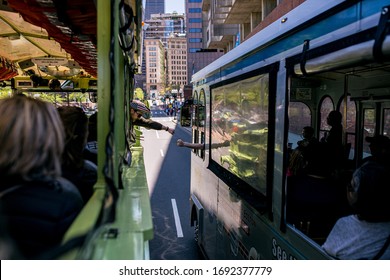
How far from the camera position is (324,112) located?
707 centimetres

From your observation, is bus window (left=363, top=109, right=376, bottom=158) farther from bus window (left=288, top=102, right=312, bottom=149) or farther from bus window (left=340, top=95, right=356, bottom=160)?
bus window (left=288, top=102, right=312, bottom=149)

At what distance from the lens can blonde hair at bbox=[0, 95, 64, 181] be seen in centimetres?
158

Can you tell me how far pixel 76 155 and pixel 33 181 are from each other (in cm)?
75

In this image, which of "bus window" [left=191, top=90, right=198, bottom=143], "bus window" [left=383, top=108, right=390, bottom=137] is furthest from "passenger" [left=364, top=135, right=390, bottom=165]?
"bus window" [left=191, top=90, right=198, bottom=143]

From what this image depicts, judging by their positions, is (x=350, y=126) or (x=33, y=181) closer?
(x=33, y=181)

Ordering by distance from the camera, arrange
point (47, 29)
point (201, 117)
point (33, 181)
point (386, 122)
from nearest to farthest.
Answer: point (33, 181) < point (47, 29) < point (386, 122) < point (201, 117)

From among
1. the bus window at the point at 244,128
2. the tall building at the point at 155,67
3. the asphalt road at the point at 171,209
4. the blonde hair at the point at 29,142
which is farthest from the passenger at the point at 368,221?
the tall building at the point at 155,67

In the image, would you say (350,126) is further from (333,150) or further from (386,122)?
(333,150)

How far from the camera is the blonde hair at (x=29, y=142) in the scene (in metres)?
1.58

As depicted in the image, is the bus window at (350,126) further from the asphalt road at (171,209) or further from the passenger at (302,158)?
the asphalt road at (171,209)

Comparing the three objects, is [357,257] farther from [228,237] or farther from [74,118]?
[228,237]

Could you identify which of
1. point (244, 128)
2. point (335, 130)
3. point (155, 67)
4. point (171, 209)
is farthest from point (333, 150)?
point (155, 67)
